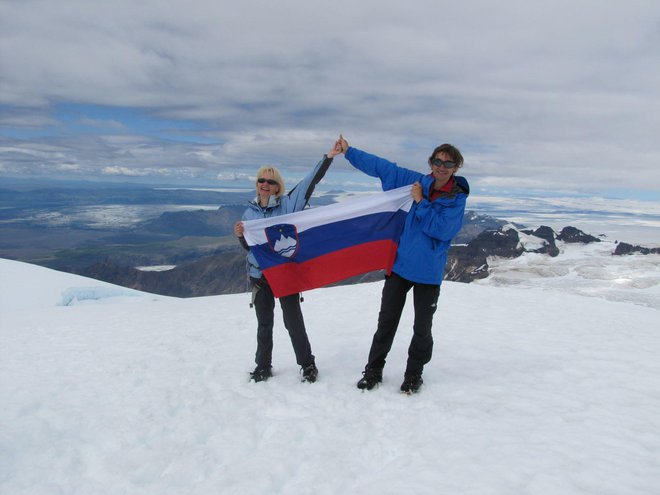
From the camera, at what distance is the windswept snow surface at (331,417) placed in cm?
473

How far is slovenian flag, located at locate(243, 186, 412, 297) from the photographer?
7293mm

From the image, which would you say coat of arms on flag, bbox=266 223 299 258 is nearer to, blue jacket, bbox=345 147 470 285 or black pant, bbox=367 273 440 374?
blue jacket, bbox=345 147 470 285

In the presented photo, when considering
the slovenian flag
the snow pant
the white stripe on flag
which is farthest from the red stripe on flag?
the white stripe on flag

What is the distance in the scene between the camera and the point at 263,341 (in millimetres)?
7543

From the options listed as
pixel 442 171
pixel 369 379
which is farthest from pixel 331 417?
pixel 442 171

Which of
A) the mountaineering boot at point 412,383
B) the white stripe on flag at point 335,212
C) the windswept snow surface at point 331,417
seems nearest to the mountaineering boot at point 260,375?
the windswept snow surface at point 331,417

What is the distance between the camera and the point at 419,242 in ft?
20.4

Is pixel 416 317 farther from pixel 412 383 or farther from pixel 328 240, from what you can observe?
pixel 328 240

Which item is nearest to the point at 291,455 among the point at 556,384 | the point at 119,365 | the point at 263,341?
the point at 263,341

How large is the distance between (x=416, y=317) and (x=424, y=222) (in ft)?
4.79

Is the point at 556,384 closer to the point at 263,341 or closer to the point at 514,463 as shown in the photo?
the point at 514,463

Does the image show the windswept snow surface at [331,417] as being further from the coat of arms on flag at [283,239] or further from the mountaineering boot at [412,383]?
the coat of arms on flag at [283,239]

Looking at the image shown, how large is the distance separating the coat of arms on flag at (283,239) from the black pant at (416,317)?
181 cm

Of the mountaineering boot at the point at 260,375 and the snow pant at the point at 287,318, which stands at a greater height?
the snow pant at the point at 287,318
